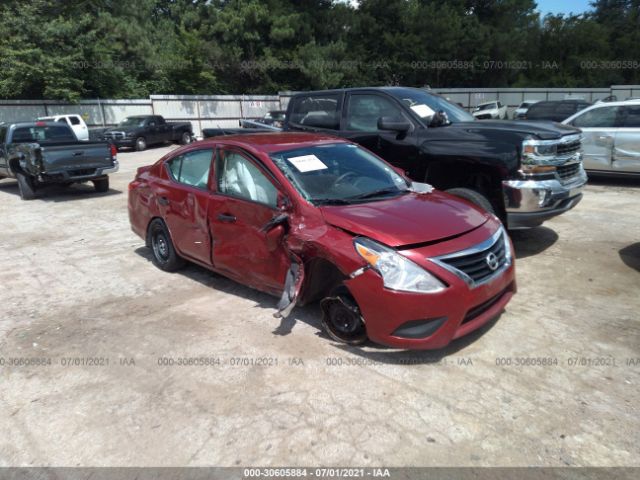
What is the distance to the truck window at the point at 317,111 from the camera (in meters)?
7.00

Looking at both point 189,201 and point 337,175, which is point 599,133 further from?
point 189,201

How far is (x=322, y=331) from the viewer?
413 centimetres

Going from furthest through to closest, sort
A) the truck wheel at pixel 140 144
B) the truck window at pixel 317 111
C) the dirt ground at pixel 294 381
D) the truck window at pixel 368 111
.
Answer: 1. the truck wheel at pixel 140 144
2. the truck window at pixel 317 111
3. the truck window at pixel 368 111
4. the dirt ground at pixel 294 381

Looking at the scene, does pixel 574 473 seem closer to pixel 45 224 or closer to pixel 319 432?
pixel 319 432

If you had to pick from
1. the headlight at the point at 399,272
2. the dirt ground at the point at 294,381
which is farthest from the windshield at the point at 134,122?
the headlight at the point at 399,272

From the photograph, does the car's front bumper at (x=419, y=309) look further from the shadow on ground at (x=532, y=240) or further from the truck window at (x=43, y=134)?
the truck window at (x=43, y=134)

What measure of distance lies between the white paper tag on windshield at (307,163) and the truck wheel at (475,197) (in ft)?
6.02

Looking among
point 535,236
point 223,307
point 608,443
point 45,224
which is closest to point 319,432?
point 608,443

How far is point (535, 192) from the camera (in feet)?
17.7

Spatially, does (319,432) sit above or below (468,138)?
below

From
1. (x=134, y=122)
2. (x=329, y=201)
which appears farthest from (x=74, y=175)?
(x=134, y=122)

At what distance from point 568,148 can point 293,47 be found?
3141cm

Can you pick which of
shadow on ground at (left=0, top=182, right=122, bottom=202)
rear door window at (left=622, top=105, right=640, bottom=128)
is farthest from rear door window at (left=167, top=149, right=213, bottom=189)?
rear door window at (left=622, top=105, right=640, bottom=128)

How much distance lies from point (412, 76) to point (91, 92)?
2355 cm
